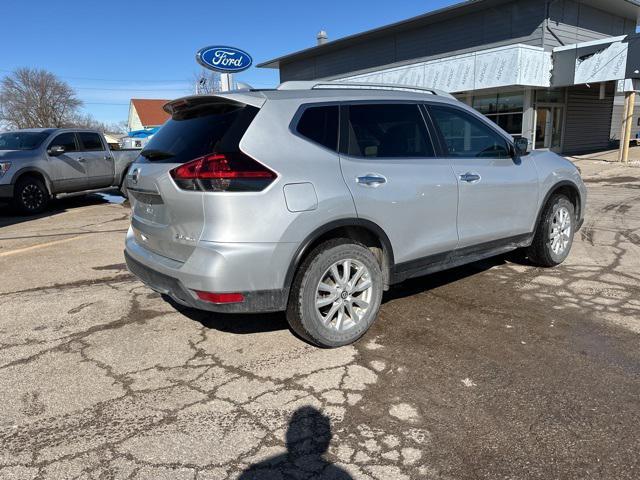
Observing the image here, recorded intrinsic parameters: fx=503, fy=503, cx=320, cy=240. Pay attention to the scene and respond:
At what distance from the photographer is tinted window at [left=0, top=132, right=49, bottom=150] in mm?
10586

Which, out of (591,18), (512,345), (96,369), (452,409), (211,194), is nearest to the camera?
(452,409)

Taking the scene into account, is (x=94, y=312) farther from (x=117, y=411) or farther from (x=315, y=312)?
(x=315, y=312)

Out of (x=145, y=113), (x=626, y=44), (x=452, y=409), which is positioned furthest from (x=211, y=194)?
(x=145, y=113)

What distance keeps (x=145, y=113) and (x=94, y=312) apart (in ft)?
273

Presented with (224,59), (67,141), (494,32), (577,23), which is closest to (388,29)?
(494,32)

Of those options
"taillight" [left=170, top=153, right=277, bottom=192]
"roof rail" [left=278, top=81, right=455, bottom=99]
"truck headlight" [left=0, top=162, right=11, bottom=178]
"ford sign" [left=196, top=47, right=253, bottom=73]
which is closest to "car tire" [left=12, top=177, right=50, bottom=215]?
"truck headlight" [left=0, top=162, right=11, bottom=178]

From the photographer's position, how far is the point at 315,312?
3.53 meters

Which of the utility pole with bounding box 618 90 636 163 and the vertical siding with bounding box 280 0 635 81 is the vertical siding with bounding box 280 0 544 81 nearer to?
the vertical siding with bounding box 280 0 635 81

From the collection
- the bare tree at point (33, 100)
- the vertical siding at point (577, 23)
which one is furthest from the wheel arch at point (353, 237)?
the bare tree at point (33, 100)

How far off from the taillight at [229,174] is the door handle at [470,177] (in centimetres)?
189

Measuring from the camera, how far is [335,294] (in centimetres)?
363

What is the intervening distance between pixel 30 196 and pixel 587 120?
77.3ft

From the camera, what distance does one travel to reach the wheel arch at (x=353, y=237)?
11.0 feet

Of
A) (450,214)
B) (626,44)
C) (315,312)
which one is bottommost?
(315,312)
